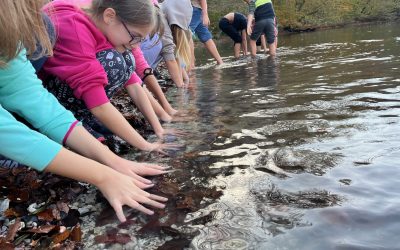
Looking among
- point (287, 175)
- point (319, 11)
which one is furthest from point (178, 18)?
point (319, 11)

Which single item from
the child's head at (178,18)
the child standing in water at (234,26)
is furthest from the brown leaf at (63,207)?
the child standing in water at (234,26)

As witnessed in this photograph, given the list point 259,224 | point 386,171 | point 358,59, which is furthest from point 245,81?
point 259,224

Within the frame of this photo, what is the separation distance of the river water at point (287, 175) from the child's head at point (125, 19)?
75 cm

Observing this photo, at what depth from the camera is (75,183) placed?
2.16 metres

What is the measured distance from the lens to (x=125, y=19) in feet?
8.20

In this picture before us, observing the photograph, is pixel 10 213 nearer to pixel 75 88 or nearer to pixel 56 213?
pixel 56 213

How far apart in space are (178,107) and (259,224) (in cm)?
262

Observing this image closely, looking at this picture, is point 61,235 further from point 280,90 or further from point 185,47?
point 185,47

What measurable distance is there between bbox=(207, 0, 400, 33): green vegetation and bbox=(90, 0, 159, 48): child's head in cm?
2180

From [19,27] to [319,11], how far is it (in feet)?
88.1

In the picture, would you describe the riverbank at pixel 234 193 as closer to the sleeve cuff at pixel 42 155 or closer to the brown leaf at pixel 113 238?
the brown leaf at pixel 113 238

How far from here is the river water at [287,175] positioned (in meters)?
1.59

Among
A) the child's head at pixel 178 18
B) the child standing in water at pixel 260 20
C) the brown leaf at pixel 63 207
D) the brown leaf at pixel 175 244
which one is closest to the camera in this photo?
the brown leaf at pixel 175 244

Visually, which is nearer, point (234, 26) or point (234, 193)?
point (234, 193)
